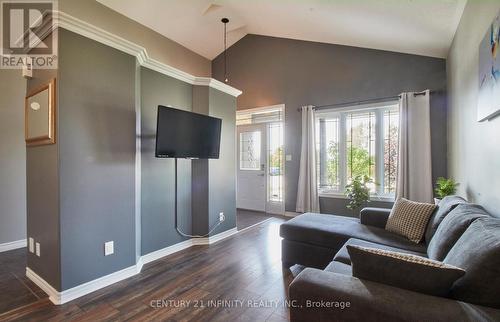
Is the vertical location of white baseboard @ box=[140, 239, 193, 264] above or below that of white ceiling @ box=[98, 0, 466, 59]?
below

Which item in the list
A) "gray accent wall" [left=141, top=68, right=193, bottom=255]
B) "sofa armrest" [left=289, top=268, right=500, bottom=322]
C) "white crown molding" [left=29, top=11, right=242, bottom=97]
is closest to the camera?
"sofa armrest" [left=289, top=268, right=500, bottom=322]

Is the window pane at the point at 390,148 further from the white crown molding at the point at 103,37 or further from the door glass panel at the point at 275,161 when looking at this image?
the white crown molding at the point at 103,37

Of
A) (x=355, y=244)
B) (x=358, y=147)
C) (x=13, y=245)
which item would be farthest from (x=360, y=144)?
(x=13, y=245)

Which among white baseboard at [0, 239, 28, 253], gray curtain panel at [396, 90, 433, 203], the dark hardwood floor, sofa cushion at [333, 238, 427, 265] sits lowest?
the dark hardwood floor

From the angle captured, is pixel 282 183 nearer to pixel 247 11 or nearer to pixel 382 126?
pixel 382 126

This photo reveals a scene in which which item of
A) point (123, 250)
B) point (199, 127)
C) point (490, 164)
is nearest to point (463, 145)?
point (490, 164)

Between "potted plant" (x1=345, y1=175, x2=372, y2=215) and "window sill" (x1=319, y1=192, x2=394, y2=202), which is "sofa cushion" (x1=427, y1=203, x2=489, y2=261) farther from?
"window sill" (x1=319, y1=192, x2=394, y2=202)

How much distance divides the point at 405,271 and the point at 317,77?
4.20 metres

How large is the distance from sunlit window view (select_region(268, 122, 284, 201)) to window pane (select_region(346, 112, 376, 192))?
55.2 inches

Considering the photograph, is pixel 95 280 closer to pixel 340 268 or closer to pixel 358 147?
pixel 340 268

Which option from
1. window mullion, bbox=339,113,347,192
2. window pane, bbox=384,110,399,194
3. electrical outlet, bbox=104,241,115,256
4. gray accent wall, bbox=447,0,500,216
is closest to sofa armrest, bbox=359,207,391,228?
gray accent wall, bbox=447,0,500,216

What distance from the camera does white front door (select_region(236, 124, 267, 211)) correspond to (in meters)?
5.58

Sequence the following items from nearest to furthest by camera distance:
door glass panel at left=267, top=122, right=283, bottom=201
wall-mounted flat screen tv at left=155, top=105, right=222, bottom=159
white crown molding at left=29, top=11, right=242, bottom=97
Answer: white crown molding at left=29, top=11, right=242, bottom=97
wall-mounted flat screen tv at left=155, top=105, right=222, bottom=159
door glass panel at left=267, top=122, right=283, bottom=201

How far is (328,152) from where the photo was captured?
473cm
